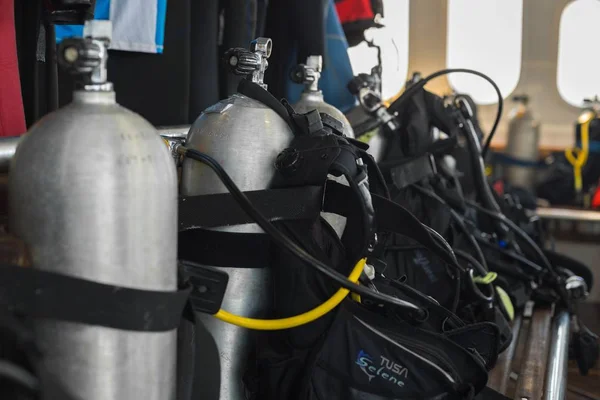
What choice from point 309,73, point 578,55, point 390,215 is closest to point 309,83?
point 309,73

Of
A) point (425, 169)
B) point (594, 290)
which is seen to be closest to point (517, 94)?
point (594, 290)

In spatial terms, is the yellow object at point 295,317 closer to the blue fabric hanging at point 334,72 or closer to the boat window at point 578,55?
the blue fabric hanging at point 334,72

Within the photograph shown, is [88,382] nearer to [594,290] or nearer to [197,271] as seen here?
[197,271]

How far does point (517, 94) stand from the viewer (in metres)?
5.67

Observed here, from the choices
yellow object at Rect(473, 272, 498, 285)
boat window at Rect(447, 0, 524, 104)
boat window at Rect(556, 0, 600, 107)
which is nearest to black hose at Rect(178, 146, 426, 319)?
yellow object at Rect(473, 272, 498, 285)

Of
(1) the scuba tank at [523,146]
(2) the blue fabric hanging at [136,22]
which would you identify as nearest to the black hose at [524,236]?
(2) the blue fabric hanging at [136,22]

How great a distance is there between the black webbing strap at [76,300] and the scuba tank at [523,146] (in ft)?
13.8

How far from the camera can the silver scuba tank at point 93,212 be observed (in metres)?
0.59

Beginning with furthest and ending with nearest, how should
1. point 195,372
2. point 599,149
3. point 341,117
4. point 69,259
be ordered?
point 599,149, point 341,117, point 195,372, point 69,259

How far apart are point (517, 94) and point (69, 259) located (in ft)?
17.7

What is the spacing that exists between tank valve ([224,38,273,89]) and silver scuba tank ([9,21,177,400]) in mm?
281

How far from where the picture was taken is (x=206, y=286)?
75 centimetres

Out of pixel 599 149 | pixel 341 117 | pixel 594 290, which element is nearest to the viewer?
pixel 341 117

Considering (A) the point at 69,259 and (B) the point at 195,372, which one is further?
(B) the point at 195,372
